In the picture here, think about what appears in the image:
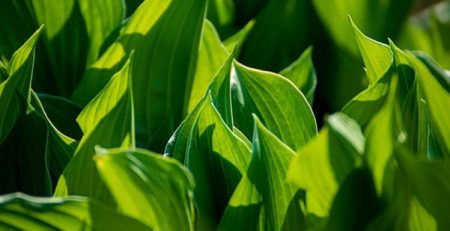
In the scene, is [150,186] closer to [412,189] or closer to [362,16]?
[412,189]

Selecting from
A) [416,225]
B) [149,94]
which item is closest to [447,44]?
[149,94]

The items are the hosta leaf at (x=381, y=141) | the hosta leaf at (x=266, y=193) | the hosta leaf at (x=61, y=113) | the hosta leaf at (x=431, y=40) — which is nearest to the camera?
the hosta leaf at (x=381, y=141)

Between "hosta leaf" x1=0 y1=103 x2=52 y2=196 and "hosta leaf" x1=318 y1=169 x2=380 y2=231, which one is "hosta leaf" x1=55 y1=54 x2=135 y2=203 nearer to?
"hosta leaf" x1=0 y1=103 x2=52 y2=196

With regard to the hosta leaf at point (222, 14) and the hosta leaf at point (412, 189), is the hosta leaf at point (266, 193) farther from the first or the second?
the hosta leaf at point (222, 14)

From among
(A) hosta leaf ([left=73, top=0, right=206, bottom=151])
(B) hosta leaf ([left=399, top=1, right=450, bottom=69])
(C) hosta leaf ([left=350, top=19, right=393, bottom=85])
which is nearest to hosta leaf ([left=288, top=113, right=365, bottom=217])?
(C) hosta leaf ([left=350, top=19, right=393, bottom=85])

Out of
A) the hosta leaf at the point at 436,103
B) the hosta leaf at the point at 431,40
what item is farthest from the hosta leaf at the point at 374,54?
the hosta leaf at the point at 431,40
